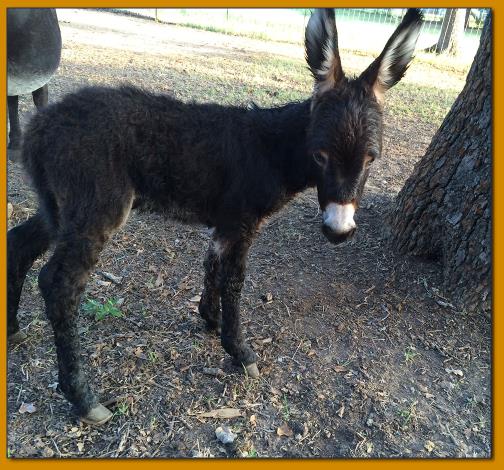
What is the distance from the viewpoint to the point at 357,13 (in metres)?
A: 12.1

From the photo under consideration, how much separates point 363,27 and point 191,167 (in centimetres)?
1199

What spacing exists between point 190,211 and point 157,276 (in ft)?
3.55

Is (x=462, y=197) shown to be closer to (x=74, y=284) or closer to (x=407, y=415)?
(x=407, y=415)

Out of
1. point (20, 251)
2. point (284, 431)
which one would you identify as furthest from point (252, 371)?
point (20, 251)

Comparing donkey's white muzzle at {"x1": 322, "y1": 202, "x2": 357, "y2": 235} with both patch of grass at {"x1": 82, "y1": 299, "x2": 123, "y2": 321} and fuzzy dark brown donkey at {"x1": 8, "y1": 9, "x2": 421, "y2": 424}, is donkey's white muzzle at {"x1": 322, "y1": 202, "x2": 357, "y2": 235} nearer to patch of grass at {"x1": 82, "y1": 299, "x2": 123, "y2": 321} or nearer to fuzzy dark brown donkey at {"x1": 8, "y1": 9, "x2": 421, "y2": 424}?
fuzzy dark brown donkey at {"x1": 8, "y1": 9, "x2": 421, "y2": 424}

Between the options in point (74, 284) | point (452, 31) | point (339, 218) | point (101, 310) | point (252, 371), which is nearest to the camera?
point (339, 218)

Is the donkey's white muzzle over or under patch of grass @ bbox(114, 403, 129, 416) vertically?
over

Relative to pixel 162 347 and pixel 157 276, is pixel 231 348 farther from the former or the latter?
pixel 157 276

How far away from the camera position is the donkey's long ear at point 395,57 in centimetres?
253

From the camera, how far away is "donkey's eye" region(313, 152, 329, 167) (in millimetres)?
2495

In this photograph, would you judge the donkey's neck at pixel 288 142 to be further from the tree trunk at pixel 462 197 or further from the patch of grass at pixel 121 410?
the patch of grass at pixel 121 410

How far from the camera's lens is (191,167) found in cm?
278

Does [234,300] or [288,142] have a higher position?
[288,142]

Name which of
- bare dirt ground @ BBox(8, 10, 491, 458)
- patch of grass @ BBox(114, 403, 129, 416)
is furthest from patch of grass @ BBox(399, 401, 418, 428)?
patch of grass @ BBox(114, 403, 129, 416)
